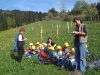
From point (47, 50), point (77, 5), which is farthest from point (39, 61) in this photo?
point (77, 5)

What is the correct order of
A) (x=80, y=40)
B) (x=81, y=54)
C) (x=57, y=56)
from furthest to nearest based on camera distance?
(x=57, y=56), (x=81, y=54), (x=80, y=40)

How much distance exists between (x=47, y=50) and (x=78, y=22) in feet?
14.2

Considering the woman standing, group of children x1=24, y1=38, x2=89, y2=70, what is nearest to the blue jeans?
the woman standing

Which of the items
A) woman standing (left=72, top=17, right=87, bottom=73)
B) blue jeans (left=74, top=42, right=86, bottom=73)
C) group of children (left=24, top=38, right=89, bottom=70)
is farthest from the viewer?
group of children (left=24, top=38, right=89, bottom=70)

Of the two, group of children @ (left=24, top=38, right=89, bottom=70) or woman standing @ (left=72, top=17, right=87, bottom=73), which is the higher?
woman standing @ (left=72, top=17, right=87, bottom=73)

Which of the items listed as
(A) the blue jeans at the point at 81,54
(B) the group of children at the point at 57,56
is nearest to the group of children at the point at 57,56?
(B) the group of children at the point at 57,56

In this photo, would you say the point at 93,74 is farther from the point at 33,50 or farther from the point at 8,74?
the point at 33,50

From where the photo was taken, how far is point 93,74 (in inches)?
380

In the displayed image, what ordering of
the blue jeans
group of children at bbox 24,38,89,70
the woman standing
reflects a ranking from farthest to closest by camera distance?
group of children at bbox 24,38,89,70
the blue jeans
the woman standing

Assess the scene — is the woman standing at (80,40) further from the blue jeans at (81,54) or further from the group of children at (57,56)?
the group of children at (57,56)

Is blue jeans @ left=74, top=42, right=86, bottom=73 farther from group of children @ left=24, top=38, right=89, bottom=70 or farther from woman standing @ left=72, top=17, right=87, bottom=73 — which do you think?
group of children @ left=24, top=38, right=89, bottom=70

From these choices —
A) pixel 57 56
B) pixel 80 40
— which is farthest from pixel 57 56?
pixel 80 40

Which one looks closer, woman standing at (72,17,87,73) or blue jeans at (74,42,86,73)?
woman standing at (72,17,87,73)

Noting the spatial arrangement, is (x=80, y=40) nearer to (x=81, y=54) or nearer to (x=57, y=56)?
(x=81, y=54)
